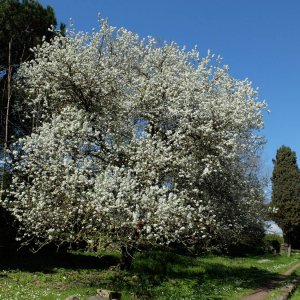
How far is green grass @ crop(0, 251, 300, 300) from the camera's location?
17.4 meters

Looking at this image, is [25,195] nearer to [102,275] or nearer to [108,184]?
[108,184]

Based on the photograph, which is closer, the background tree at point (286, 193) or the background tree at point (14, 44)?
the background tree at point (14, 44)

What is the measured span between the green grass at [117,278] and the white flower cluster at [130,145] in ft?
7.19

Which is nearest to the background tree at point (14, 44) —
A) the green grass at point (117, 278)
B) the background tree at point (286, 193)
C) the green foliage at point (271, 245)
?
the green grass at point (117, 278)

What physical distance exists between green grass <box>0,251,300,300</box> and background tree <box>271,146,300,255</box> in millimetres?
27101

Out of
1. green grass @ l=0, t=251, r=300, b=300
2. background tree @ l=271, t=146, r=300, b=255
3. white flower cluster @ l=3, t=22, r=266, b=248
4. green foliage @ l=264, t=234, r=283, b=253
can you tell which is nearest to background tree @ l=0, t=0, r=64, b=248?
white flower cluster @ l=3, t=22, r=266, b=248

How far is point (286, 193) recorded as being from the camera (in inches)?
2240

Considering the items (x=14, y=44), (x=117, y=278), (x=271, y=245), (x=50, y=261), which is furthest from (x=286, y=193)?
(x=14, y=44)

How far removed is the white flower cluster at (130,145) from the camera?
18.1 metres

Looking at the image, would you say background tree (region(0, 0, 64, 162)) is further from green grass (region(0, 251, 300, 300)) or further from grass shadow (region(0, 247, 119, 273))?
green grass (region(0, 251, 300, 300))

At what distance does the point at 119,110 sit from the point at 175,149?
383 centimetres

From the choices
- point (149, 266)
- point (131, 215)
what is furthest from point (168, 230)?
point (149, 266)

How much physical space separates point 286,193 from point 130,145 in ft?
137

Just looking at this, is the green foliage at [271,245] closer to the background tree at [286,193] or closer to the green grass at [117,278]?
the background tree at [286,193]
